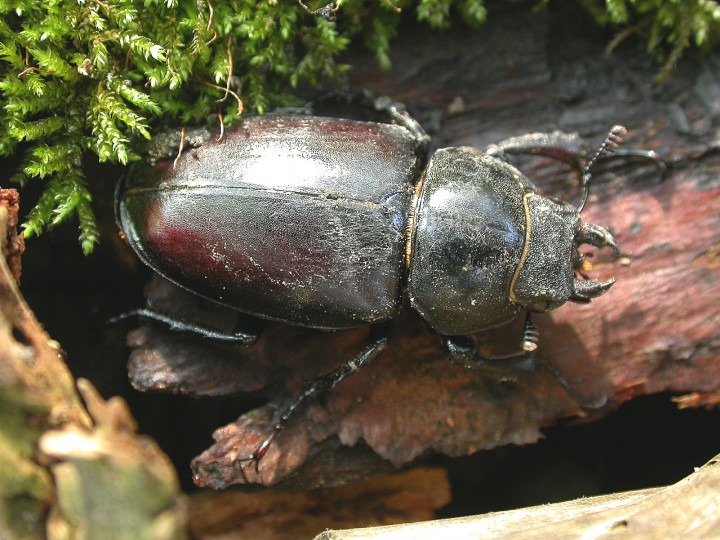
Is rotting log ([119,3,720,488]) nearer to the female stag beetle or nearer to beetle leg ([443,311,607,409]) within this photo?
beetle leg ([443,311,607,409])

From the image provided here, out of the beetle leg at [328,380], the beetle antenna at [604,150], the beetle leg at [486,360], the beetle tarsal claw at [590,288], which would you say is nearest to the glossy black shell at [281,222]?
the beetle leg at [328,380]

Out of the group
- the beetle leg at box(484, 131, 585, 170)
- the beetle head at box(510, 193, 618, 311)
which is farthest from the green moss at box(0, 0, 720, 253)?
the beetle head at box(510, 193, 618, 311)

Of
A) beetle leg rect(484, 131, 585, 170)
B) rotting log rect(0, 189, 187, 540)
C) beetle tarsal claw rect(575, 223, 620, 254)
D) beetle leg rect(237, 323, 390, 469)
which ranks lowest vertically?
beetle leg rect(237, 323, 390, 469)

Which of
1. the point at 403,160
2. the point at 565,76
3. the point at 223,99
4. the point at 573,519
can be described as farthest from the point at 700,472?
the point at 223,99

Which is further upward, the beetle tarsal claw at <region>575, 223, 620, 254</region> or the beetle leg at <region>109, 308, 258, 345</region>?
the beetle tarsal claw at <region>575, 223, 620, 254</region>

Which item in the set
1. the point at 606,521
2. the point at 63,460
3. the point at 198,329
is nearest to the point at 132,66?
the point at 198,329

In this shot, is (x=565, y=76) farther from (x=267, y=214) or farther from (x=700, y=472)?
(x=700, y=472)

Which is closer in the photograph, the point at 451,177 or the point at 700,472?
the point at 700,472
